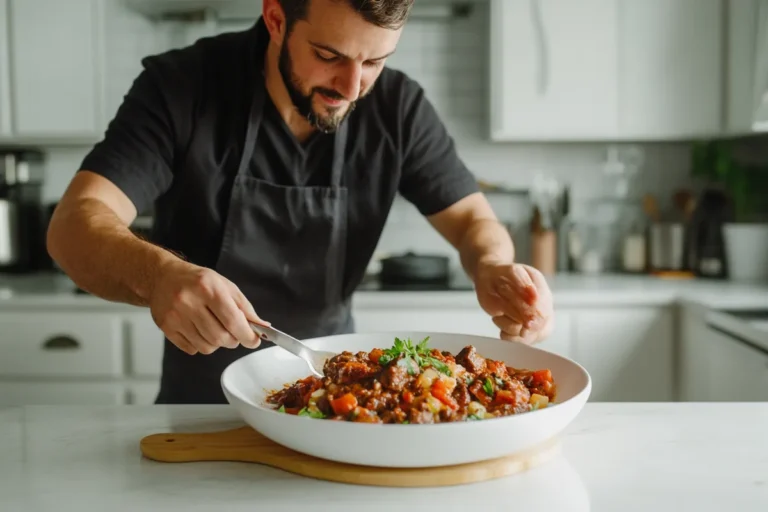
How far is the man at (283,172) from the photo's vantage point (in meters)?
1.28

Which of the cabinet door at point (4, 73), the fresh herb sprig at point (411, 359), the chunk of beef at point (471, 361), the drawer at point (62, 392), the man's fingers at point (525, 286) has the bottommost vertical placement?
the drawer at point (62, 392)

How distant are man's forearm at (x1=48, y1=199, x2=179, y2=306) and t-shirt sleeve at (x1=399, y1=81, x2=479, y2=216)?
680 millimetres

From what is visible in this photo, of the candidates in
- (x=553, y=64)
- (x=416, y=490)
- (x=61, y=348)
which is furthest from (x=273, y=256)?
(x=553, y=64)

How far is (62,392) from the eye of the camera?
2.50 metres

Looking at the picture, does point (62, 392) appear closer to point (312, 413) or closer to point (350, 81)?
point (350, 81)

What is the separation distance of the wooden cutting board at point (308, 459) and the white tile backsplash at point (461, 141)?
7.20ft

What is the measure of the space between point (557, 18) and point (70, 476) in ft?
7.86

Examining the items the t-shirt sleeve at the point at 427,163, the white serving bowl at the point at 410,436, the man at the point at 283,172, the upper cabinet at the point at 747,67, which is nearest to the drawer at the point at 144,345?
the man at the point at 283,172

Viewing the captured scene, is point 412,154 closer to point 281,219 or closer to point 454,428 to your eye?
point 281,219

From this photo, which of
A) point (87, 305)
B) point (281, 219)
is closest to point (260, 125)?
point (281, 219)

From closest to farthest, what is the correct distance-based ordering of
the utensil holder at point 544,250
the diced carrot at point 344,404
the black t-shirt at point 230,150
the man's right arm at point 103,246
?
the diced carrot at point 344,404 < the man's right arm at point 103,246 < the black t-shirt at point 230,150 < the utensil holder at point 544,250

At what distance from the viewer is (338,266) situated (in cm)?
164

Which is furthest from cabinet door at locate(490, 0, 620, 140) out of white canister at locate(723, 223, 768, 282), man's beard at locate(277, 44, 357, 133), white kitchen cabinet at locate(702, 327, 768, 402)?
man's beard at locate(277, 44, 357, 133)

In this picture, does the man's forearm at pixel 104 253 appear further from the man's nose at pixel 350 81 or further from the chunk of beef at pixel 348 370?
the man's nose at pixel 350 81
